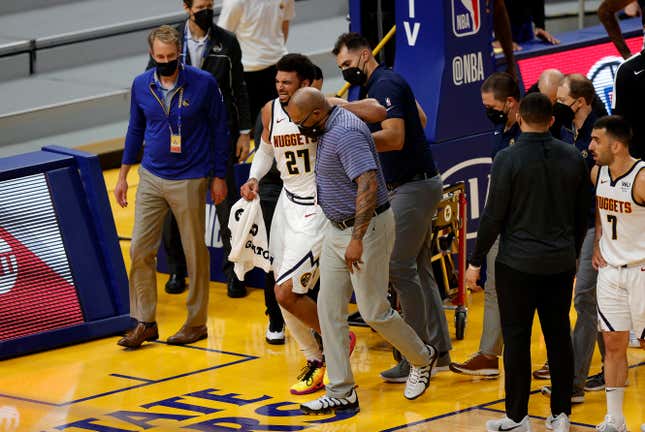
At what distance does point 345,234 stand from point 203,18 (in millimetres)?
3435

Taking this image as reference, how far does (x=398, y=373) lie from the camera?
8.41 meters

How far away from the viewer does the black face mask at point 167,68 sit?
9031 millimetres

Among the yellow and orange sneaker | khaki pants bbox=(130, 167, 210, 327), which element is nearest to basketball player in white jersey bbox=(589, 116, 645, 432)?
the yellow and orange sneaker

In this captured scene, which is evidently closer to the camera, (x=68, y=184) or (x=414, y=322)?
(x=414, y=322)

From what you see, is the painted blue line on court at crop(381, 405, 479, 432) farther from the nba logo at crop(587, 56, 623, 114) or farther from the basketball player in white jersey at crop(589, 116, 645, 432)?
the nba logo at crop(587, 56, 623, 114)

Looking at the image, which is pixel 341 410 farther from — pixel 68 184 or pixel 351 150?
pixel 68 184

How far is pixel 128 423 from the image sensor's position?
7.80 meters

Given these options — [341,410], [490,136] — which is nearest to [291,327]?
[341,410]

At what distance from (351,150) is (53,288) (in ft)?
9.98

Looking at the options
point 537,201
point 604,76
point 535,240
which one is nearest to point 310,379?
point 535,240

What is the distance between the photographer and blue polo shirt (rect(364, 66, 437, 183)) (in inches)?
315

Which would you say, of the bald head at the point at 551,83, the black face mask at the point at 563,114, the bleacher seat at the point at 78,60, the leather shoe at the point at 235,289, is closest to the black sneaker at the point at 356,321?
the leather shoe at the point at 235,289

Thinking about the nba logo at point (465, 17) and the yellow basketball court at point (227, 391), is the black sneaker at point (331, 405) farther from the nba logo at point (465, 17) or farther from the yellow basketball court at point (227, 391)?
the nba logo at point (465, 17)

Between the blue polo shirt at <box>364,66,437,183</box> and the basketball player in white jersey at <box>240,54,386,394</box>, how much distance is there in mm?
150
